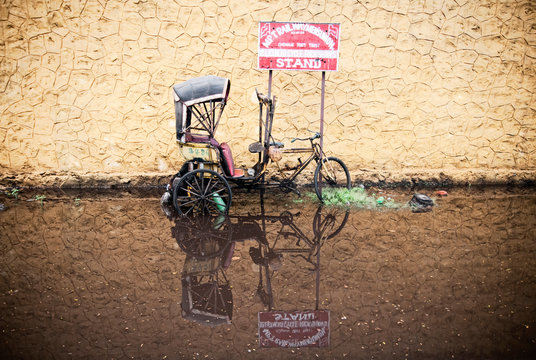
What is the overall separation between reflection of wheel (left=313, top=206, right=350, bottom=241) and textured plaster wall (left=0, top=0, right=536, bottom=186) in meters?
1.80

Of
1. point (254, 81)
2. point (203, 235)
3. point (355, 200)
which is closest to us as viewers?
point (203, 235)

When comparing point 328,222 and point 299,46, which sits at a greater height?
point 299,46

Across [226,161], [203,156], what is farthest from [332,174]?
[203,156]

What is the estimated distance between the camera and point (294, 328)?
385 cm

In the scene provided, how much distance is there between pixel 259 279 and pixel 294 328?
3.26ft

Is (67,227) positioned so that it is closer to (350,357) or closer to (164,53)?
(164,53)

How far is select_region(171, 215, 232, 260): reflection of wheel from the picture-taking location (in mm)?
5473

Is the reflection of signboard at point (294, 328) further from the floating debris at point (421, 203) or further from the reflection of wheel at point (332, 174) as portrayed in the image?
the floating debris at point (421, 203)

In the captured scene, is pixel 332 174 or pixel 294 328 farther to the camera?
pixel 332 174

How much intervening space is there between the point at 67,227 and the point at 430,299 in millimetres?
5281

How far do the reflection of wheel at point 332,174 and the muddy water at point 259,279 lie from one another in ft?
2.44

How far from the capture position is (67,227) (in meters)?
6.25

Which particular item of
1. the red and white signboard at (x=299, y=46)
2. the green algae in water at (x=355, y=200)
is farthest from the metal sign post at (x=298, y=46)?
the green algae in water at (x=355, y=200)

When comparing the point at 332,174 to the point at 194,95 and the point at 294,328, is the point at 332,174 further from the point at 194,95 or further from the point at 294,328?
the point at 294,328
